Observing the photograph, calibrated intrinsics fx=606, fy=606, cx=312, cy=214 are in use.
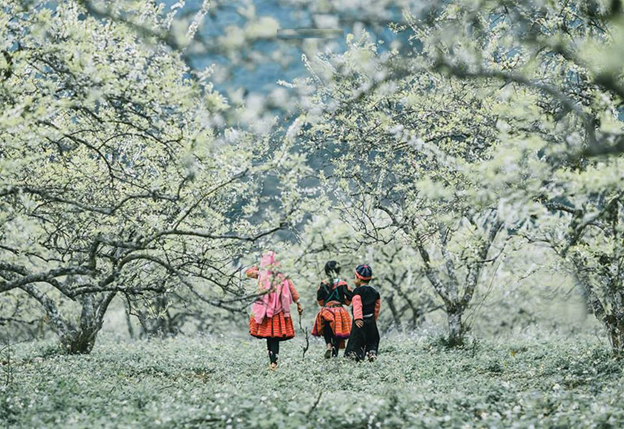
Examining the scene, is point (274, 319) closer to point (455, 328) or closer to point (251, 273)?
point (251, 273)

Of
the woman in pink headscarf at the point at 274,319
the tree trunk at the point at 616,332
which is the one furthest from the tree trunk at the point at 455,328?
the woman in pink headscarf at the point at 274,319

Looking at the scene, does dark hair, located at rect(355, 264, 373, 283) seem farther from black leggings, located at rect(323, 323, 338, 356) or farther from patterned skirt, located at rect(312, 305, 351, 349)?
black leggings, located at rect(323, 323, 338, 356)

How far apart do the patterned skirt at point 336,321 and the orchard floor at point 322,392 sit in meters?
0.70

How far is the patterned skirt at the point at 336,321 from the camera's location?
491 inches

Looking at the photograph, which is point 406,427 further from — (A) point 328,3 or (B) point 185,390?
(A) point 328,3

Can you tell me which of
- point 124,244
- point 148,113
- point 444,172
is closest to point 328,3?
point 148,113

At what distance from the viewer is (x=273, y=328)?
1113cm

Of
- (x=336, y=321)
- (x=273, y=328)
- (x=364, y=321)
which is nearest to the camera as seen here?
(x=273, y=328)

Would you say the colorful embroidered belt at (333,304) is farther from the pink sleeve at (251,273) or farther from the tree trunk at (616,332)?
the tree trunk at (616,332)

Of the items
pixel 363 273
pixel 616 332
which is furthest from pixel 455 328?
pixel 616 332

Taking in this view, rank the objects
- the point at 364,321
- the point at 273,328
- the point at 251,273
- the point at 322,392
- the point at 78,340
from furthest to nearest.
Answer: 1. the point at 78,340
2. the point at 364,321
3. the point at 273,328
4. the point at 251,273
5. the point at 322,392

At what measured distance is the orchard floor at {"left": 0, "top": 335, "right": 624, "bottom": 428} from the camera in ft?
20.7

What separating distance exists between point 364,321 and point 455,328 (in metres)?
3.52

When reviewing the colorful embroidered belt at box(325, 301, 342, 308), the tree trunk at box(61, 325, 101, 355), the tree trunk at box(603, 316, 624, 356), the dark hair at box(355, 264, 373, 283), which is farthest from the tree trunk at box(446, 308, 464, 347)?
the tree trunk at box(61, 325, 101, 355)
